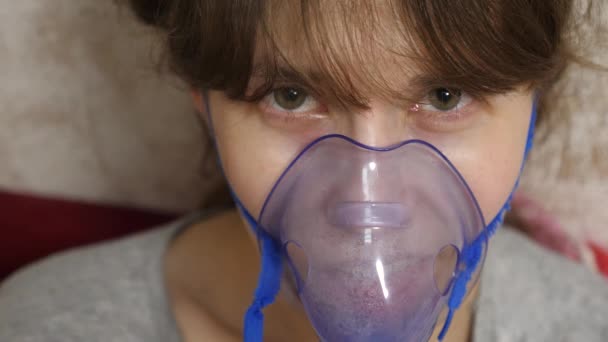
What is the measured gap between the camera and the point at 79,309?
101 centimetres

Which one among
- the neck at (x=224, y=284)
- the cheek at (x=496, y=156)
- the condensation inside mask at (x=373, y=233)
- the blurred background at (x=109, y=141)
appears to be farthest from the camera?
the blurred background at (x=109, y=141)

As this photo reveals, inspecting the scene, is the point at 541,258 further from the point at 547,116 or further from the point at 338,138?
the point at 338,138

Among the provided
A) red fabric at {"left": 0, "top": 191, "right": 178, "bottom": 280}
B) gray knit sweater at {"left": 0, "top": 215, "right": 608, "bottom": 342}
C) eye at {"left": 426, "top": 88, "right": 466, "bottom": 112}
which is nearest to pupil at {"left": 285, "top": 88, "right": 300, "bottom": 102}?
eye at {"left": 426, "top": 88, "right": 466, "bottom": 112}

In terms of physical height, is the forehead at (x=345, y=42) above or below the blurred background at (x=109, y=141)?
above

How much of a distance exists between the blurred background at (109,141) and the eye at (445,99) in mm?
335

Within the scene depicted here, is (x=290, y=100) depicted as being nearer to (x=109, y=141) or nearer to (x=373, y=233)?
(x=373, y=233)

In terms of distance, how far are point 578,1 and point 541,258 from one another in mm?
409

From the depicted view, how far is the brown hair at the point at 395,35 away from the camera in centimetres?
70

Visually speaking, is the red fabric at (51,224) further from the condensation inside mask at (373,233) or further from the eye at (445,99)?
the eye at (445,99)

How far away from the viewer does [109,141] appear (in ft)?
4.25

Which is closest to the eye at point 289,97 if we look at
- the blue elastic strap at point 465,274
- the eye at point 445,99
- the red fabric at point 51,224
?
the eye at point 445,99

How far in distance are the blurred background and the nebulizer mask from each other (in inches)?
14.7

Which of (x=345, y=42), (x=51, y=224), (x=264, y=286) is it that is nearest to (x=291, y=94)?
(x=345, y=42)

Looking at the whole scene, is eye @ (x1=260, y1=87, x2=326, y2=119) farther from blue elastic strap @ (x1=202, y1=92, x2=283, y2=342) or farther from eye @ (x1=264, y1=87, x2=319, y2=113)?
blue elastic strap @ (x1=202, y1=92, x2=283, y2=342)
